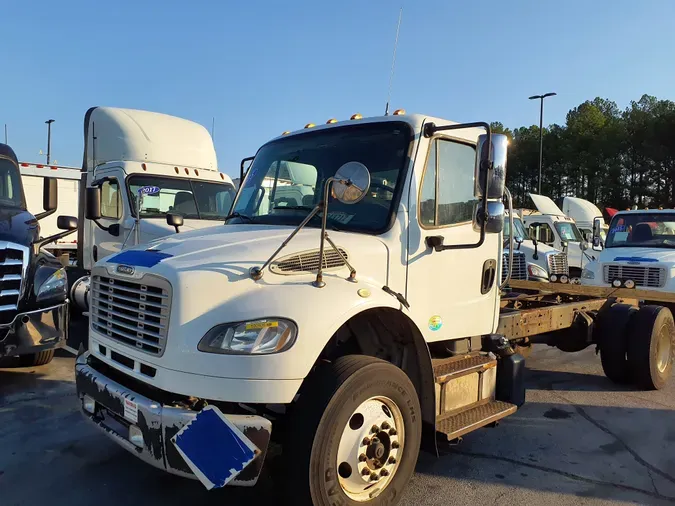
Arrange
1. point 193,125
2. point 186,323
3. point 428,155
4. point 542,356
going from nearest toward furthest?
point 186,323
point 428,155
point 542,356
point 193,125

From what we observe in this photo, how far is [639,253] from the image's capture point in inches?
360

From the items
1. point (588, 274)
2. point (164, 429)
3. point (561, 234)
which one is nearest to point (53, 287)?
point (164, 429)

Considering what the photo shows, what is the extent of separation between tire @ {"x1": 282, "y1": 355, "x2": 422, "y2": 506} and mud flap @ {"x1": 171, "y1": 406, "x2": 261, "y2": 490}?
27 cm

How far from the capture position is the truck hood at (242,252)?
118 inches

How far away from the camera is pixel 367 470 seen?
3.15m

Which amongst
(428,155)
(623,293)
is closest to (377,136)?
(428,155)

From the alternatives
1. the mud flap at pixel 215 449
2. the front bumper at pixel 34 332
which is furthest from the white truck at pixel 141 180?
the mud flap at pixel 215 449

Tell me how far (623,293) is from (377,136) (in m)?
4.92

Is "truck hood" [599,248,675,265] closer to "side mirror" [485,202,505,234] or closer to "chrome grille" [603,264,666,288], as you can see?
"chrome grille" [603,264,666,288]

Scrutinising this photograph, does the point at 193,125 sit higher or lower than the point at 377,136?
higher

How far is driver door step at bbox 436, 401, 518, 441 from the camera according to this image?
3.69m

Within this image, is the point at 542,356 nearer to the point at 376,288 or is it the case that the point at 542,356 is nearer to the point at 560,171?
the point at 376,288

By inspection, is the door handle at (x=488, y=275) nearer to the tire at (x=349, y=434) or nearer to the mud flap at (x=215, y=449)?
the tire at (x=349, y=434)

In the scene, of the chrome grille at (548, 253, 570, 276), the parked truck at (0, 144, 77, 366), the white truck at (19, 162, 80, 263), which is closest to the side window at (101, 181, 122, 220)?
the parked truck at (0, 144, 77, 366)
